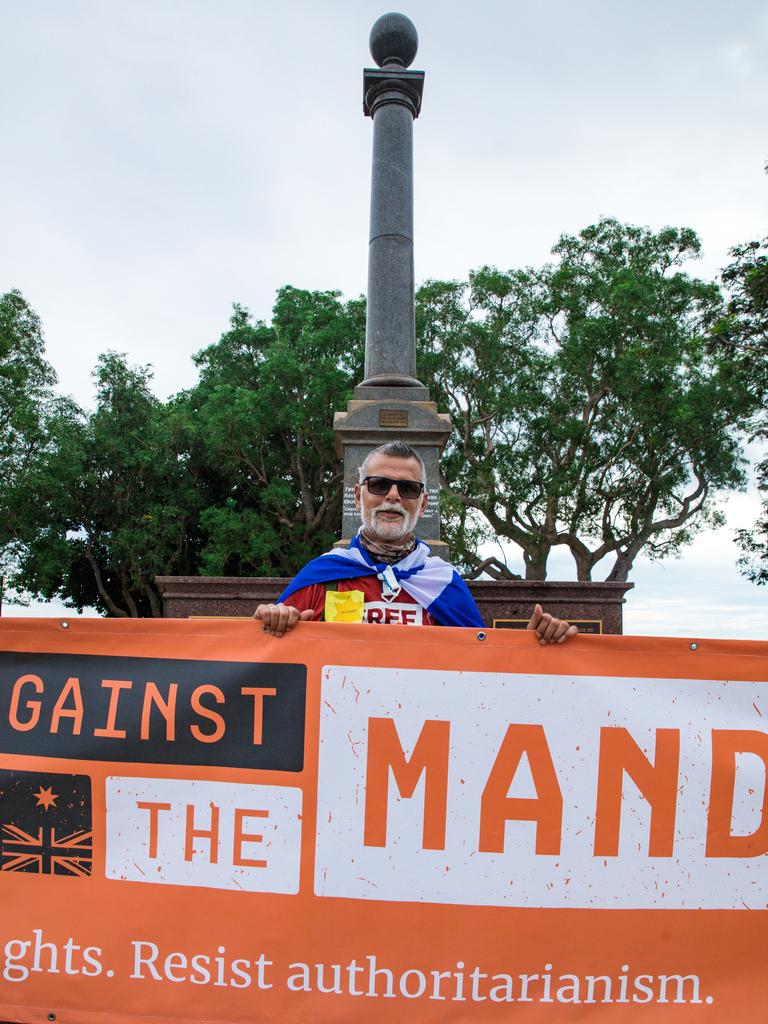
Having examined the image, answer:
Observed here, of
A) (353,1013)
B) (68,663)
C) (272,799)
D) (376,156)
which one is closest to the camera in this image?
(353,1013)

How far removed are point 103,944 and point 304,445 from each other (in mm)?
19677

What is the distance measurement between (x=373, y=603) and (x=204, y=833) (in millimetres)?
→ 1122

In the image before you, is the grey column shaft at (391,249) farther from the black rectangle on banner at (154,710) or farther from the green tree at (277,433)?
the green tree at (277,433)

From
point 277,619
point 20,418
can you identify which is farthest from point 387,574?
point 20,418

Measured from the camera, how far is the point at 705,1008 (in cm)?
246

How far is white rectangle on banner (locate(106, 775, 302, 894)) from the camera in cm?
257

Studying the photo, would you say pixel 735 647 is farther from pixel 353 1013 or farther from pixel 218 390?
pixel 218 390

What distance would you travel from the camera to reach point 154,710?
2.75 meters

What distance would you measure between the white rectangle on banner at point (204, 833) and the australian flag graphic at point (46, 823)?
0.09 m

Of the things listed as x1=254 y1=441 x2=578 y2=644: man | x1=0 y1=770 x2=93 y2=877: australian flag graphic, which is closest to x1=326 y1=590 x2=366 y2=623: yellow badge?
x1=254 y1=441 x2=578 y2=644: man

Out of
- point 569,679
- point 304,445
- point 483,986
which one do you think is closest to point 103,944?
point 483,986

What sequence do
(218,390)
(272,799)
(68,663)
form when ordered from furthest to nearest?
(218,390) → (68,663) → (272,799)

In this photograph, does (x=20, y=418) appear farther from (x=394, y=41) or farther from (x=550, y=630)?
(x=550, y=630)

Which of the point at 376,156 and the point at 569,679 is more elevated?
the point at 376,156
